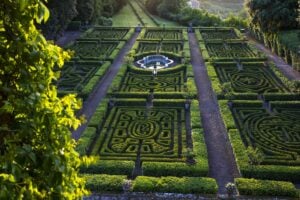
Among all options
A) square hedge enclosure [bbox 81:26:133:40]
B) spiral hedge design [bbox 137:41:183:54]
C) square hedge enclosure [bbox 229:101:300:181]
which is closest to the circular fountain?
spiral hedge design [bbox 137:41:183:54]

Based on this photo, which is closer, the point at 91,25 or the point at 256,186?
the point at 256,186

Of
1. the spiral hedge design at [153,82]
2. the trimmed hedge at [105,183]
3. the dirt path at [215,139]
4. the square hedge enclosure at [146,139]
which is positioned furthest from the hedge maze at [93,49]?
the trimmed hedge at [105,183]

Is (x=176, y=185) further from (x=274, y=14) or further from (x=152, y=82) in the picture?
(x=274, y=14)

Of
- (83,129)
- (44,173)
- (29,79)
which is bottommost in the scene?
(83,129)

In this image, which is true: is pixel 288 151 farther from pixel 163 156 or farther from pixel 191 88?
pixel 191 88

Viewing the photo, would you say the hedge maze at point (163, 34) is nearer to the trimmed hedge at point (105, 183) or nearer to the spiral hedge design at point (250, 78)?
the spiral hedge design at point (250, 78)

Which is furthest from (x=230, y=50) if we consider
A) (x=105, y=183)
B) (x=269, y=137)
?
(x=105, y=183)

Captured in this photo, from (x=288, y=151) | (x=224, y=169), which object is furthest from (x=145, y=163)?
(x=288, y=151)

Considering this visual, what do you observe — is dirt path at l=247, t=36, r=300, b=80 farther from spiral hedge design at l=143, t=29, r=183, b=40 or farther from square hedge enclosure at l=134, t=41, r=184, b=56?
spiral hedge design at l=143, t=29, r=183, b=40
